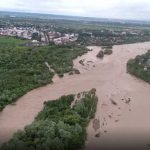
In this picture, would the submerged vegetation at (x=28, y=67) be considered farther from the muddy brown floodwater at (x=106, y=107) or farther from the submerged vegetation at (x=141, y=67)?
the submerged vegetation at (x=141, y=67)

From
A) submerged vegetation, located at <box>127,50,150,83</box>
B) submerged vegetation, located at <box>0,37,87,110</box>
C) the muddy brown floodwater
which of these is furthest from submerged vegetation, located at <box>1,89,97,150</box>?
submerged vegetation, located at <box>127,50,150,83</box>

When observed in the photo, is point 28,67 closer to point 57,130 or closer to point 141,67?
point 141,67

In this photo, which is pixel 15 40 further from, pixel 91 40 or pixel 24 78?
pixel 24 78

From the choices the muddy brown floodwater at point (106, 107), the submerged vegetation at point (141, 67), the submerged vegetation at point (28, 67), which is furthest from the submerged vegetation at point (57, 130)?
the submerged vegetation at point (141, 67)

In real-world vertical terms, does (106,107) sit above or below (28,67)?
above

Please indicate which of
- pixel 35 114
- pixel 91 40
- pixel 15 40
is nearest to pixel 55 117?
pixel 35 114

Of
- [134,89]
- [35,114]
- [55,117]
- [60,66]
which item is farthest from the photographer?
[60,66]

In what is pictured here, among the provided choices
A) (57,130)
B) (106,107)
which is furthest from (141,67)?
(57,130)
